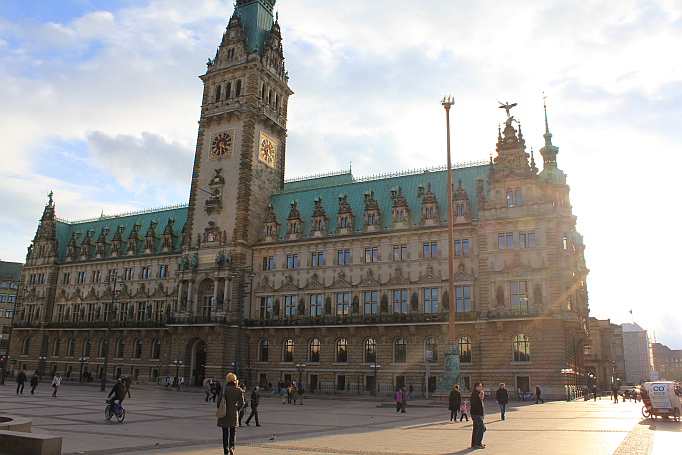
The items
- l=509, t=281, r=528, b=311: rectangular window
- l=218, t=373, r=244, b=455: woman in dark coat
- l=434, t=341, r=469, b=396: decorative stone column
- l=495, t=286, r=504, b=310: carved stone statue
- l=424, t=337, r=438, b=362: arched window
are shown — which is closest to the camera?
l=218, t=373, r=244, b=455: woman in dark coat

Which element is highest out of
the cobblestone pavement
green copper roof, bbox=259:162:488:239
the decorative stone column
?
green copper roof, bbox=259:162:488:239

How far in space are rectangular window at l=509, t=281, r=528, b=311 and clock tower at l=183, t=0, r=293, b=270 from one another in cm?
3269

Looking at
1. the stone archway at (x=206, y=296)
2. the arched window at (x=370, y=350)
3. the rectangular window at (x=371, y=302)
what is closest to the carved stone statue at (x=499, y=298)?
the rectangular window at (x=371, y=302)

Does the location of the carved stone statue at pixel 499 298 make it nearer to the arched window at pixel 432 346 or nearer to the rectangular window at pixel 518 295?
the rectangular window at pixel 518 295

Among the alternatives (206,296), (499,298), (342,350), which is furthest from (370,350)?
(206,296)

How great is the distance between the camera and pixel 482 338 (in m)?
55.5

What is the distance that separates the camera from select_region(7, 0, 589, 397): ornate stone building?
5553 centimetres

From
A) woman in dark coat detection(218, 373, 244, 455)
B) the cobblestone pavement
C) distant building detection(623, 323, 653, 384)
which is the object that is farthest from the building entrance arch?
distant building detection(623, 323, 653, 384)

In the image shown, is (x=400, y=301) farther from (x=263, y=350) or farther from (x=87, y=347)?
(x=87, y=347)

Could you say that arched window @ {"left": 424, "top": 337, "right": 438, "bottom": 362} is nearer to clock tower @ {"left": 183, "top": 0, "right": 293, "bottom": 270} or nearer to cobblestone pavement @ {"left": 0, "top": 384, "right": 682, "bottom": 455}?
cobblestone pavement @ {"left": 0, "top": 384, "right": 682, "bottom": 455}

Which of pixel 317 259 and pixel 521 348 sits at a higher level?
pixel 317 259

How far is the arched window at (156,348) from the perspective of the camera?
77.7 metres

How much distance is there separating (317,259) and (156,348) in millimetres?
28017

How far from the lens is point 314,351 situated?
65.2 meters
